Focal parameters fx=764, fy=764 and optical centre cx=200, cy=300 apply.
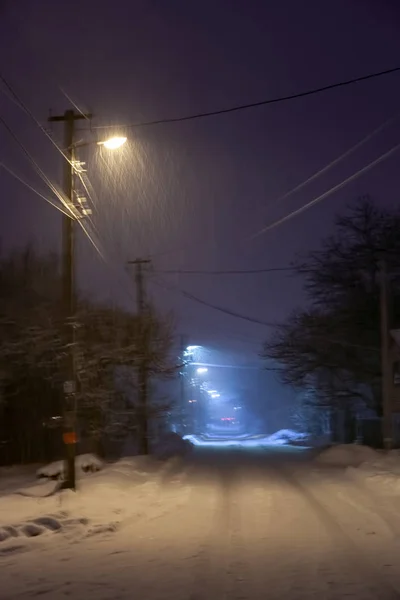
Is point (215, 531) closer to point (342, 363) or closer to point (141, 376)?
point (141, 376)

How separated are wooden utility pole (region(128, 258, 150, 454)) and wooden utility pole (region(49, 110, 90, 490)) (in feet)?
37.7

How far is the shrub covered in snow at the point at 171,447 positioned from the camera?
34225 millimetres

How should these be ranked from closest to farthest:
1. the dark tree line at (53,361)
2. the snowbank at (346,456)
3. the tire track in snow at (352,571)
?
the tire track in snow at (352,571)
the dark tree line at (53,361)
the snowbank at (346,456)

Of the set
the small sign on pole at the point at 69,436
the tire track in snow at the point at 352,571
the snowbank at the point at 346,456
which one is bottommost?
the snowbank at the point at 346,456

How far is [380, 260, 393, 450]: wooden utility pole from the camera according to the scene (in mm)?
30812

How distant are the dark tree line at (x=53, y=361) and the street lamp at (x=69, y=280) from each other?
17.1ft

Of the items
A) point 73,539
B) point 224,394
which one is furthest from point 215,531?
point 224,394

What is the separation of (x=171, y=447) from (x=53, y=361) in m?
15.6

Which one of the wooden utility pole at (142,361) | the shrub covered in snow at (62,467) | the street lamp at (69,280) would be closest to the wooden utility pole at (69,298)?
the street lamp at (69,280)

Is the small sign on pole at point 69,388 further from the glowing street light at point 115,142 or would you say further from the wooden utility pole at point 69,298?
the glowing street light at point 115,142

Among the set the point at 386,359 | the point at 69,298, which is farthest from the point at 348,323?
the point at 69,298

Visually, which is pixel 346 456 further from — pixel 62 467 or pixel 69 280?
pixel 69 280

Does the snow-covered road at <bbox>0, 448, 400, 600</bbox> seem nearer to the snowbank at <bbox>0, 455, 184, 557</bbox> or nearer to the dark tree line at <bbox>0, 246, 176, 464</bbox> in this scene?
the snowbank at <bbox>0, 455, 184, 557</bbox>

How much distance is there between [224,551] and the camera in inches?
413
